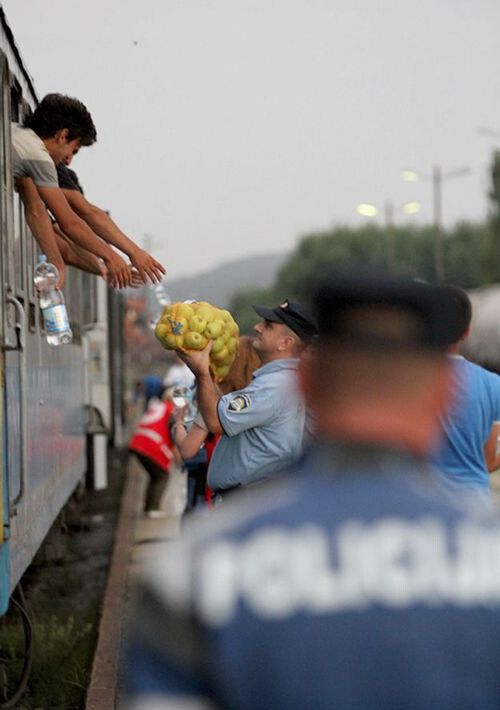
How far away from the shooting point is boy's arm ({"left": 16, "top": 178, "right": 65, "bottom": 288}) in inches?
235

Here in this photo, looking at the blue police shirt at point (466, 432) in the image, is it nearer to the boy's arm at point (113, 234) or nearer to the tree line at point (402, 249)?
the boy's arm at point (113, 234)

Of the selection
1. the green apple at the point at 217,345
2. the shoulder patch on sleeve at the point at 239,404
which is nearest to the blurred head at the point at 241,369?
the green apple at the point at 217,345

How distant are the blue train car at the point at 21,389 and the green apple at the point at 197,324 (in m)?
0.67

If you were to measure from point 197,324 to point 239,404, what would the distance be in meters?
0.39

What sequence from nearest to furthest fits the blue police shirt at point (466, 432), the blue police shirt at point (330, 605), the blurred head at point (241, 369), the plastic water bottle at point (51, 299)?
the blue police shirt at point (330, 605), the blue police shirt at point (466, 432), the plastic water bottle at point (51, 299), the blurred head at point (241, 369)

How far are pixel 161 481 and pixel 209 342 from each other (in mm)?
9664

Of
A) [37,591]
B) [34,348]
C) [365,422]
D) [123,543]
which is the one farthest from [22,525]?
[123,543]

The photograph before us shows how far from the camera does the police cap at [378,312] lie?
1962mm

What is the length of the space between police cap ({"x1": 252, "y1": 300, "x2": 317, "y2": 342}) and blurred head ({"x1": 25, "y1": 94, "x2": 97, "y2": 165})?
114cm

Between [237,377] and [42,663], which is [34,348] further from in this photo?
[42,663]

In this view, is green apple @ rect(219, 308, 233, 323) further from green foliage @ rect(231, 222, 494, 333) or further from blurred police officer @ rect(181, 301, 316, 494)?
green foliage @ rect(231, 222, 494, 333)

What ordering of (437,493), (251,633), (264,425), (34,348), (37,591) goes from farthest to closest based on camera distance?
(37,591) → (34,348) → (264,425) → (437,493) → (251,633)

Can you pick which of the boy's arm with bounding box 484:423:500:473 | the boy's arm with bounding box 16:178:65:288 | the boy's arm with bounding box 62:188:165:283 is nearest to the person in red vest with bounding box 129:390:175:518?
the boy's arm with bounding box 62:188:165:283

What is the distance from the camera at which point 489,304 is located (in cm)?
4666
